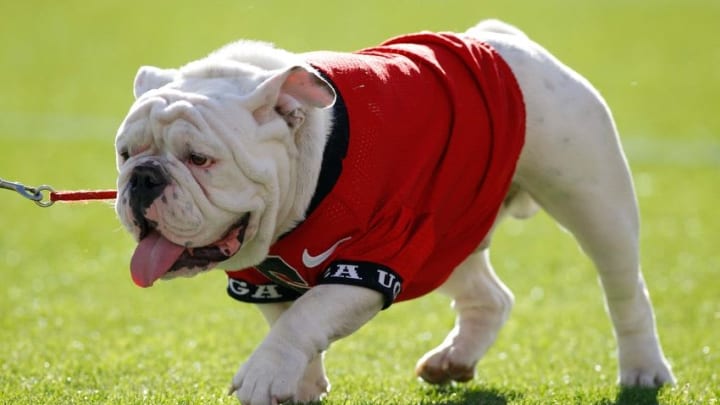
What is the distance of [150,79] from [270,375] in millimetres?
1215

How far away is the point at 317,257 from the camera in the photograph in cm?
461

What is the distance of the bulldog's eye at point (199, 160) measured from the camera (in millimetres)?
4320

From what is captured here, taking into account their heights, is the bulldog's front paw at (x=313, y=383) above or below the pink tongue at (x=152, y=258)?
below

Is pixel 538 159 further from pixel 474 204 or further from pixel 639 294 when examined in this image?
pixel 639 294

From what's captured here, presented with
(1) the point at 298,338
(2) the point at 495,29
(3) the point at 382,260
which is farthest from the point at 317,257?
(2) the point at 495,29

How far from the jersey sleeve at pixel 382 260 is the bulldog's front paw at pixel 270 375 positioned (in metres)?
0.33

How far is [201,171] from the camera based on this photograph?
4336mm

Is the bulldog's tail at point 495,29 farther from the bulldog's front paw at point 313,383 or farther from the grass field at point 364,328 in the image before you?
the bulldog's front paw at point 313,383

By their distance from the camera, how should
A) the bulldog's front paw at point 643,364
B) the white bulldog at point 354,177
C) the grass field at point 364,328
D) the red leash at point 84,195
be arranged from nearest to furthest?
the white bulldog at point 354,177, the red leash at point 84,195, the grass field at point 364,328, the bulldog's front paw at point 643,364

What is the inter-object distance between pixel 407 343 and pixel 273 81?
287 cm

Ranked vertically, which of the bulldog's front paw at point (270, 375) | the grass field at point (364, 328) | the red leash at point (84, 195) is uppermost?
the red leash at point (84, 195)

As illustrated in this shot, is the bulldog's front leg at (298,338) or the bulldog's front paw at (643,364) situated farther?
the bulldog's front paw at (643,364)

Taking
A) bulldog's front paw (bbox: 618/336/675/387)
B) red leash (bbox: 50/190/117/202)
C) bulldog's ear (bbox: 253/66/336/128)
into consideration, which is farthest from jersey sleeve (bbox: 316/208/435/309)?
bulldog's front paw (bbox: 618/336/675/387)

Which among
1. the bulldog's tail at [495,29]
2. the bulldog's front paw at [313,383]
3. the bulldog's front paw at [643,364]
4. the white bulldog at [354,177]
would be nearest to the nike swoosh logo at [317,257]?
the white bulldog at [354,177]
